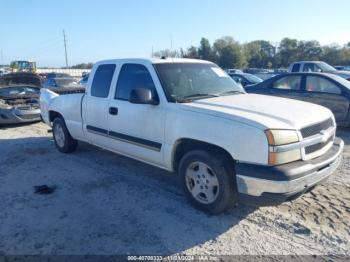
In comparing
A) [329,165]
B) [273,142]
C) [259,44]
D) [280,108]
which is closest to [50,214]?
[273,142]

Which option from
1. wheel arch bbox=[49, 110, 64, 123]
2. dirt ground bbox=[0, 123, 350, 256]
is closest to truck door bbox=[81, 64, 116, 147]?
dirt ground bbox=[0, 123, 350, 256]

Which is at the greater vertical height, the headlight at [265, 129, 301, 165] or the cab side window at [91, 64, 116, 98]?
the cab side window at [91, 64, 116, 98]

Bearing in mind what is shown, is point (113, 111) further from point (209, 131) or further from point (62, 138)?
point (62, 138)

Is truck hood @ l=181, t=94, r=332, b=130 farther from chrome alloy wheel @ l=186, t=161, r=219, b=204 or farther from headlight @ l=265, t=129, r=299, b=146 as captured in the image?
chrome alloy wheel @ l=186, t=161, r=219, b=204

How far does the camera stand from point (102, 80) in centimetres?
536

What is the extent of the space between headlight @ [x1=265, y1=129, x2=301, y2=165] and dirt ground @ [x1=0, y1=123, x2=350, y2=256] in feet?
2.75

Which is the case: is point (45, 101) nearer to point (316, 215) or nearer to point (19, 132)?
point (19, 132)

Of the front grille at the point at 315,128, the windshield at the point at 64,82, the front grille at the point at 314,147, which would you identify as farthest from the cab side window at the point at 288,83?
the windshield at the point at 64,82

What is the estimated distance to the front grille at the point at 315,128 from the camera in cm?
340

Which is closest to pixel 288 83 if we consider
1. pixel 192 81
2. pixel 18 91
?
pixel 192 81

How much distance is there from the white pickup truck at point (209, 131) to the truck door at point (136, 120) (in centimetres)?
1

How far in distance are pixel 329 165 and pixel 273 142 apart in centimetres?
99

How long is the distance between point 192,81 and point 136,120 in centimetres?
98

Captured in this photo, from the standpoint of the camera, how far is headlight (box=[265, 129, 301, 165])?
10.3 feet
